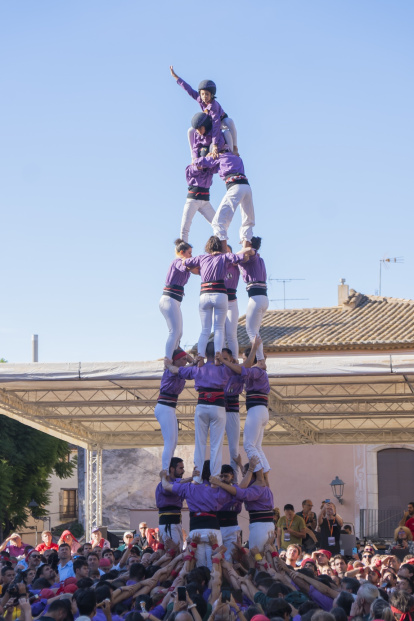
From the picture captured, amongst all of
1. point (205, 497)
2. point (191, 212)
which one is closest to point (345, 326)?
point (191, 212)

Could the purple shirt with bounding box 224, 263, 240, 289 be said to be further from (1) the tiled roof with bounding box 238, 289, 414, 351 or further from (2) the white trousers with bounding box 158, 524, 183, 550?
(1) the tiled roof with bounding box 238, 289, 414, 351

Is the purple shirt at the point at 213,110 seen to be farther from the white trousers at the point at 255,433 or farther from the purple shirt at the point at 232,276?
the white trousers at the point at 255,433

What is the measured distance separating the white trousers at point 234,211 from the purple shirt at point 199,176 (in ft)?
2.27

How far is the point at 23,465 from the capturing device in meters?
32.6

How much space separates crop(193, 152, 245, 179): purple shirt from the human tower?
13mm

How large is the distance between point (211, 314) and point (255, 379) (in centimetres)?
98

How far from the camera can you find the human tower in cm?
1138

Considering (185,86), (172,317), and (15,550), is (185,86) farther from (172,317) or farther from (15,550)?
(15,550)

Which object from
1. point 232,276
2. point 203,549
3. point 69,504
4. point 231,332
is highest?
point 232,276

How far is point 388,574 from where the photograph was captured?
9.25 metres

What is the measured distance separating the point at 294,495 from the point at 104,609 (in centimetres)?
2195

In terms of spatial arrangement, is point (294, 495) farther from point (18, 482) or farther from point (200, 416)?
point (200, 416)

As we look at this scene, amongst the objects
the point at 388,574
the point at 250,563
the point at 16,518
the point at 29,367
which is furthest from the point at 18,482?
the point at 388,574

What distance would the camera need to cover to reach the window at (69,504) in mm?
48156
